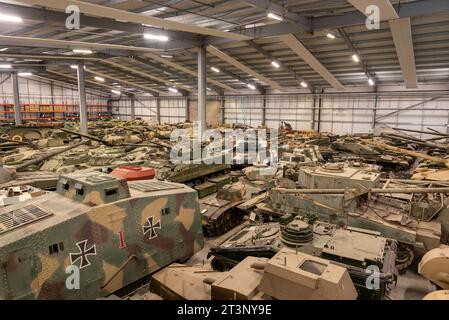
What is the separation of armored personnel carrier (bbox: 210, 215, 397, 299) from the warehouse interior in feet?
0.14

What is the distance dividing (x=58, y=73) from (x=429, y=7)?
126 feet

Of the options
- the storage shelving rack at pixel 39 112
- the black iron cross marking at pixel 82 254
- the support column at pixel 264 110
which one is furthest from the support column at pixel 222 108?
the black iron cross marking at pixel 82 254

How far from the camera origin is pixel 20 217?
6.34 metres

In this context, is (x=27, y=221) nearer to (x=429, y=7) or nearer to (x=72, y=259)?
(x=72, y=259)

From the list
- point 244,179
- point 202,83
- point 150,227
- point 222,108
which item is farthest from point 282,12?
point 222,108

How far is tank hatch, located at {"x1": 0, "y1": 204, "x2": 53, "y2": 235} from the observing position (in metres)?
5.96

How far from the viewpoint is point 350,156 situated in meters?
20.6

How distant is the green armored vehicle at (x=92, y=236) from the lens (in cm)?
570

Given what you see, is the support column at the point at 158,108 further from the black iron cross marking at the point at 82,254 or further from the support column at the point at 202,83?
the black iron cross marking at the point at 82,254

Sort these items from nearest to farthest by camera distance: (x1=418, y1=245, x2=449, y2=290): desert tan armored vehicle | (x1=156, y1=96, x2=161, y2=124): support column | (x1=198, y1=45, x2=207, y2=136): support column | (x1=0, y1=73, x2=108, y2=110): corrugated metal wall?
(x1=418, y1=245, x2=449, y2=290): desert tan armored vehicle → (x1=198, y1=45, x2=207, y2=136): support column → (x1=0, y1=73, x2=108, y2=110): corrugated metal wall → (x1=156, y1=96, x2=161, y2=124): support column

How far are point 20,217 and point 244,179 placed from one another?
9789mm

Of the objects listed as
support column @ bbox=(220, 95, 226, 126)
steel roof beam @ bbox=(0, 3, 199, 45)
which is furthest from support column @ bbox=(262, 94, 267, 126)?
steel roof beam @ bbox=(0, 3, 199, 45)

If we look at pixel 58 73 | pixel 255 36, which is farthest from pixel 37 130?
pixel 58 73

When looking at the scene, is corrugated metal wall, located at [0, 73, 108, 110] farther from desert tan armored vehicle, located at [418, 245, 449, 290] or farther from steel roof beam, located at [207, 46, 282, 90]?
desert tan armored vehicle, located at [418, 245, 449, 290]
